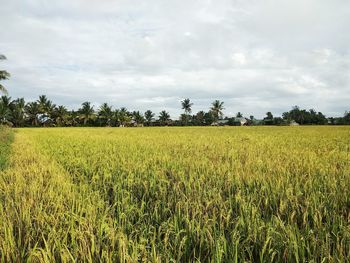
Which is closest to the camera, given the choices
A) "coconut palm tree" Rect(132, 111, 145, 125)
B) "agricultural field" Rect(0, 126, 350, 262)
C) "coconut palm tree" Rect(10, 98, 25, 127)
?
"agricultural field" Rect(0, 126, 350, 262)

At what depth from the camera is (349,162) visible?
6.07 meters

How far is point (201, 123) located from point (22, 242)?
8028 cm

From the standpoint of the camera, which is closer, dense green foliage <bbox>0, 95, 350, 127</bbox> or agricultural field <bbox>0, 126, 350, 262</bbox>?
agricultural field <bbox>0, 126, 350, 262</bbox>

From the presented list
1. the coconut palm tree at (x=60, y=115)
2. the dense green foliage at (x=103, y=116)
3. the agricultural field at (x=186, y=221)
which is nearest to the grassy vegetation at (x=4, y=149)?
the agricultural field at (x=186, y=221)

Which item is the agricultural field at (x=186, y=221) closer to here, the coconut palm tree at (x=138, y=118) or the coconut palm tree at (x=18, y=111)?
the coconut palm tree at (x=18, y=111)

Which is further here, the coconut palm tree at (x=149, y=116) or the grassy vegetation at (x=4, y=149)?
the coconut palm tree at (x=149, y=116)

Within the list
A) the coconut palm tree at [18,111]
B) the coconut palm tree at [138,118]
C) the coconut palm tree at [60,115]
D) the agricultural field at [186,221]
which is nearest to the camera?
the agricultural field at [186,221]

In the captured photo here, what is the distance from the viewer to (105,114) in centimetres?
7325

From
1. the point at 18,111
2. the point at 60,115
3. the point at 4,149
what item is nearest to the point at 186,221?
the point at 4,149

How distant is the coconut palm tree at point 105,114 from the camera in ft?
241

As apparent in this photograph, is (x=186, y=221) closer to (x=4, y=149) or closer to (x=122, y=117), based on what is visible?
(x=4, y=149)

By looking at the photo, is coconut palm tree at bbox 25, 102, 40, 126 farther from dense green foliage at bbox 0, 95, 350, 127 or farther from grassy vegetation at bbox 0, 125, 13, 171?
grassy vegetation at bbox 0, 125, 13, 171

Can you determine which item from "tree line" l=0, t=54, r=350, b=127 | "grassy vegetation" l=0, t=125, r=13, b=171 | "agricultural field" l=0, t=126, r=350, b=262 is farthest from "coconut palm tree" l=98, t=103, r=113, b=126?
"agricultural field" l=0, t=126, r=350, b=262

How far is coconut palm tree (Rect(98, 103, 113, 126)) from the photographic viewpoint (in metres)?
73.5
